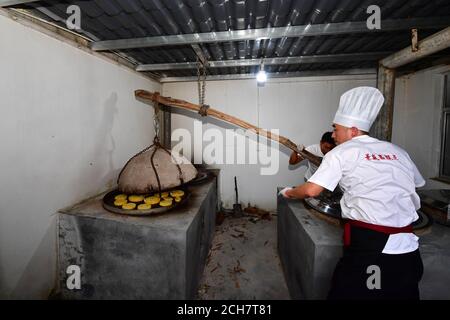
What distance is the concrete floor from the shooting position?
9.91 ft

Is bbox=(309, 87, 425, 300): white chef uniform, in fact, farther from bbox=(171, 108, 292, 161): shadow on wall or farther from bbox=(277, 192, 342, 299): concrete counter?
bbox=(171, 108, 292, 161): shadow on wall

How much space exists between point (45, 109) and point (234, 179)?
422cm

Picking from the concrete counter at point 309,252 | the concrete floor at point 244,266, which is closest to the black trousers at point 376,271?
the concrete counter at point 309,252

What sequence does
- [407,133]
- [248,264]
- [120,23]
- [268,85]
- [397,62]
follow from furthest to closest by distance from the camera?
1. [268,85]
2. [407,133]
3. [248,264]
4. [397,62]
5. [120,23]

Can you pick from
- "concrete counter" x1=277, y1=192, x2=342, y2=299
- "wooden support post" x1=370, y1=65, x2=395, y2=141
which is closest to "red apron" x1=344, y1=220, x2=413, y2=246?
"concrete counter" x1=277, y1=192, x2=342, y2=299

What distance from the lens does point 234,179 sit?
5.80 meters

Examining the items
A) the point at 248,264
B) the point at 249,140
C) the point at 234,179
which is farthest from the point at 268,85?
the point at 248,264

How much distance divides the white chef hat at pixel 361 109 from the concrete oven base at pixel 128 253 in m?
1.95

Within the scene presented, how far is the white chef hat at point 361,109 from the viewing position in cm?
189

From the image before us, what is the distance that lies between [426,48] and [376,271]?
287 cm

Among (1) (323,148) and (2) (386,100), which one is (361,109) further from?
(2) (386,100)

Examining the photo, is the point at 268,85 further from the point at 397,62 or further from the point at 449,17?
the point at 449,17

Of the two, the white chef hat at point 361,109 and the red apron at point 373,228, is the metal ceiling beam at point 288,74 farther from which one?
the red apron at point 373,228
